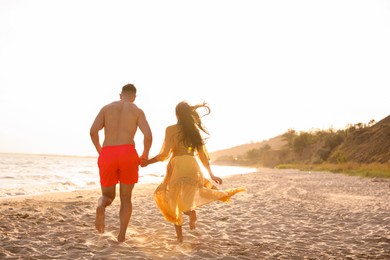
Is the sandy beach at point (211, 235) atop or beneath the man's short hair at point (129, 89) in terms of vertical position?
beneath

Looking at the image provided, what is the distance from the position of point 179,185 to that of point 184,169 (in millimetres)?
254

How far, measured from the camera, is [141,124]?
17.9 feet

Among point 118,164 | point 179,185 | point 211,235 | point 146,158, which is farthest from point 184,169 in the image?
point 211,235

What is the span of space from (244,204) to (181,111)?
18.0 ft

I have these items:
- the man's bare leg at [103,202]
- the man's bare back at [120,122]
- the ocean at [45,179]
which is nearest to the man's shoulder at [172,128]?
the man's bare back at [120,122]

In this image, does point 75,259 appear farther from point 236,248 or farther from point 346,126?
point 346,126

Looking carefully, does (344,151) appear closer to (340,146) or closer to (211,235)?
(340,146)

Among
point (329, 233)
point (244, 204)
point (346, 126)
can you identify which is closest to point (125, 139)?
point (329, 233)

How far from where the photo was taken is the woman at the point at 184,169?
18.2 feet

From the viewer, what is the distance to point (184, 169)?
5.64 m

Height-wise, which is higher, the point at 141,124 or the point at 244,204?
the point at 141,124

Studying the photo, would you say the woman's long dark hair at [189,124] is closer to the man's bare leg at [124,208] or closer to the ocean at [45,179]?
the man's bare leg at [124,208]

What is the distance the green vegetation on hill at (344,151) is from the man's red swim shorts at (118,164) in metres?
22.0

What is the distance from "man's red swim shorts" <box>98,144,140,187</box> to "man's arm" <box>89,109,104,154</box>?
27 centimetres
